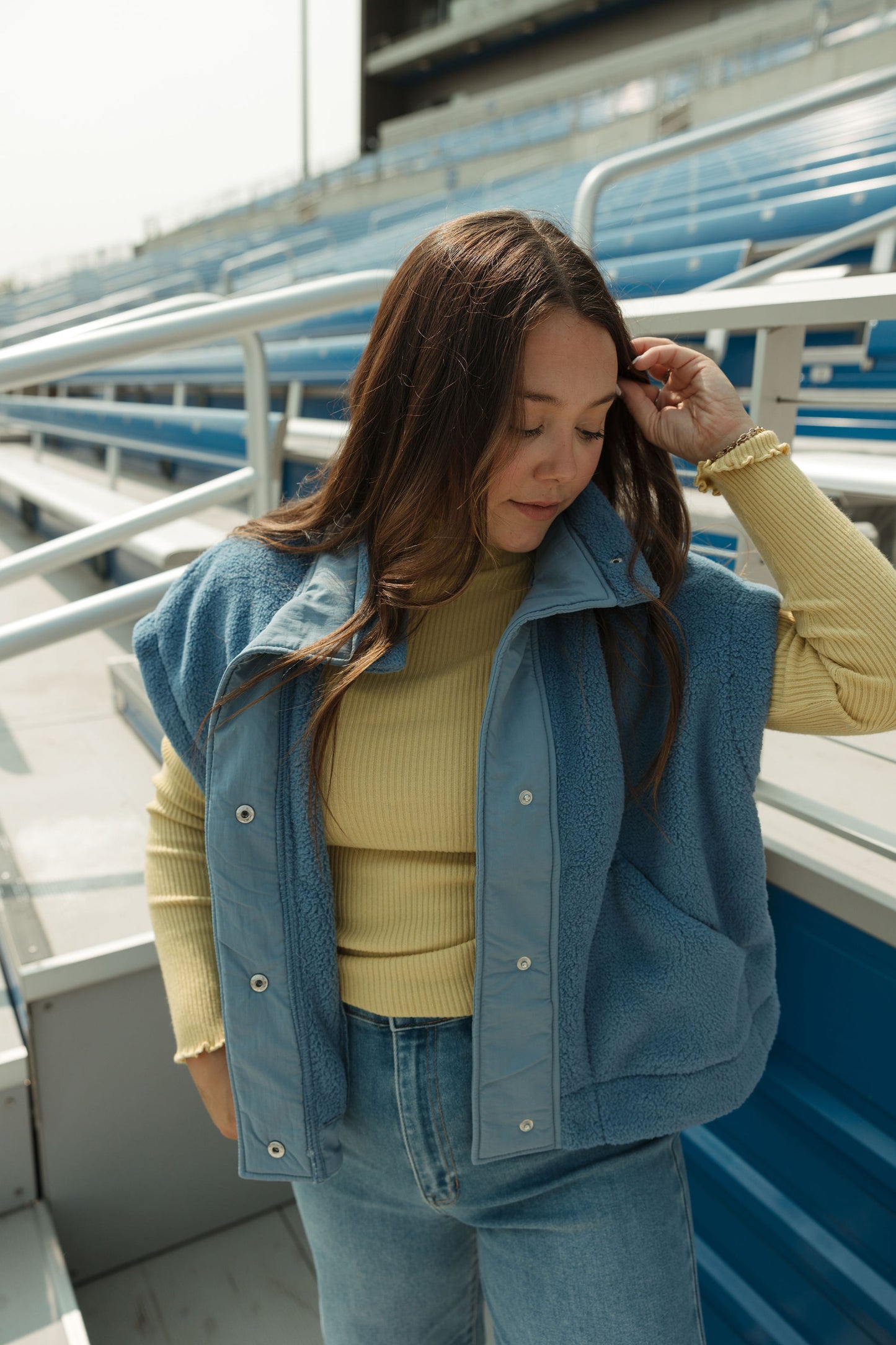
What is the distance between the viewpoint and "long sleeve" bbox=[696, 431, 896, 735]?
671mm

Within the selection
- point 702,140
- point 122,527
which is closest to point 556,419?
point 122,527

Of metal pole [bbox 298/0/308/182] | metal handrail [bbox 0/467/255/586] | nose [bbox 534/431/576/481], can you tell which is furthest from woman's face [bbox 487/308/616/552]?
metal pole [bbox 298/0/308/182]

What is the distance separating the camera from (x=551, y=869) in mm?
684

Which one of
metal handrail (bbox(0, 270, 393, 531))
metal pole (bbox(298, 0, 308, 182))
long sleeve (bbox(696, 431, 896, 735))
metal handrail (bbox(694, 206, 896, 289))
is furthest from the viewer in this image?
metal pole (bbox(298, 0, 308, 182))

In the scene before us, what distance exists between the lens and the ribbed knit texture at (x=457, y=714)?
0.68 meters

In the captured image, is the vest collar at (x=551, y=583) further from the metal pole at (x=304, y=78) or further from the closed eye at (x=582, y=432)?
the metal pole at (x=304, y=78)

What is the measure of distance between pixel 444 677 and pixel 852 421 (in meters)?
1.74

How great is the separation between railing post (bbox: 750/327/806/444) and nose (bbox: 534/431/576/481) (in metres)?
0.32

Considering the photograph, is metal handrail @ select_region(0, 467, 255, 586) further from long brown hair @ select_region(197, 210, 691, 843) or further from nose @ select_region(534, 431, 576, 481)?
nose @ select_region(534, 431, 576, 481)

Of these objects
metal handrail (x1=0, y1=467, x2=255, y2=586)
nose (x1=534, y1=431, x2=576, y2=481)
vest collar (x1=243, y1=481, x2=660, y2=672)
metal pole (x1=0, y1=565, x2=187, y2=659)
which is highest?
nose (x1=534, y1=431, x2=576, y2=481)

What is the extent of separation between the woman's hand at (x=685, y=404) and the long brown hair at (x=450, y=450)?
2 cm

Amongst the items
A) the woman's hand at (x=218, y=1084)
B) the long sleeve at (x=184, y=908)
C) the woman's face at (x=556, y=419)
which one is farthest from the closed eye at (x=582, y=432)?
the woman's hand at (x=218, y=1084)

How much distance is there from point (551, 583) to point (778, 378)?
409 mm

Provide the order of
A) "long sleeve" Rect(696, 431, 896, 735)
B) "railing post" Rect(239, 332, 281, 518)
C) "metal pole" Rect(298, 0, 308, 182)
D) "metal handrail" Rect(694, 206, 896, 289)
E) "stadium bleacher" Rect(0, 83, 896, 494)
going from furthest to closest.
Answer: "metal pole" Rect(298, 0, 308, 182) < "stadium bleacher" Rect(0, 83, 896, 494) < "metal handrail" Rect(694, 206, 896, 289) < "railing post" Rect(239, 332, 281, 518) < "long sleeve" Rect(696, 431, 896, 735)
